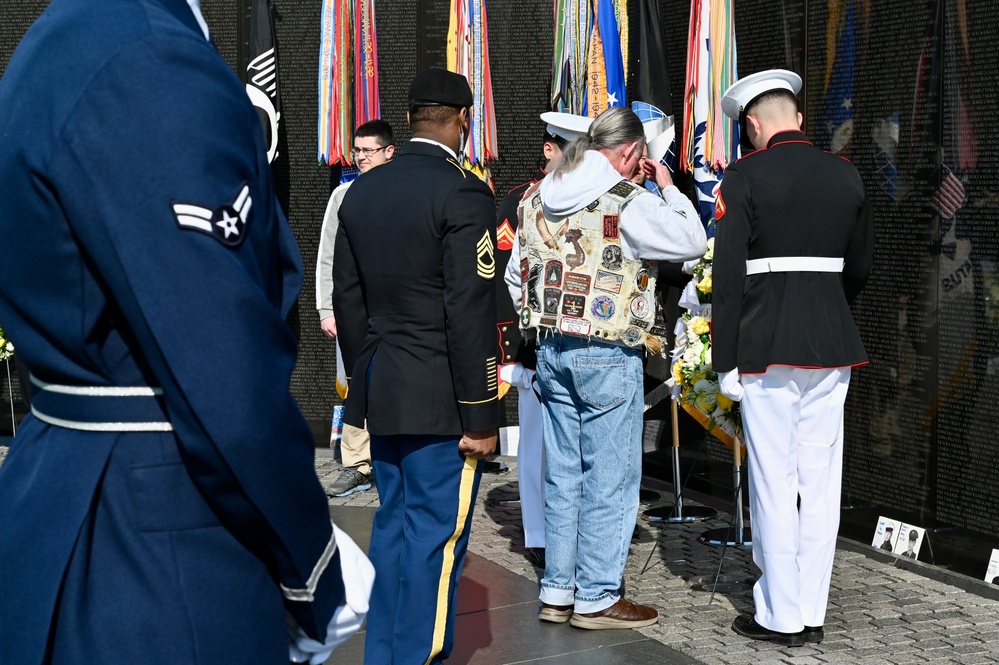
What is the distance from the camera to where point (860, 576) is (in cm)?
584

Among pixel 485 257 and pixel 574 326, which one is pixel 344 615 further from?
pixel 574 326

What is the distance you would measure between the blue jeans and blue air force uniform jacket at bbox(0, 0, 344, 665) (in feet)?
10.7

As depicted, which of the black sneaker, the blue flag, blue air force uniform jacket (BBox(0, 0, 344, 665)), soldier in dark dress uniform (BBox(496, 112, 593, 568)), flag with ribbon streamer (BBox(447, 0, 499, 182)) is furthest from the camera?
flag with ribbon streamer (BBox(447, 0, 499, 182))

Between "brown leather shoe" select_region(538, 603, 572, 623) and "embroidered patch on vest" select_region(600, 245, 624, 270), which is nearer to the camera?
"embroidered patch on vest" select_region(600, 245, 624, 270)

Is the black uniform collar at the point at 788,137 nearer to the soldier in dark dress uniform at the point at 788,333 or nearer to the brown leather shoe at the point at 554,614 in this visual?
the soldier in dark dress uniform at the point at 788,333

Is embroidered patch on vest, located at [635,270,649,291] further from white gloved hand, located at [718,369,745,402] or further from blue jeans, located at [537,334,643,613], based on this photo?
white gloved hand, located at [718,369,745,402]

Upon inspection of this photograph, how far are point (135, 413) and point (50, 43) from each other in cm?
55

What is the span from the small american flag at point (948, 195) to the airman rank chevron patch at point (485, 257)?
8.89ft

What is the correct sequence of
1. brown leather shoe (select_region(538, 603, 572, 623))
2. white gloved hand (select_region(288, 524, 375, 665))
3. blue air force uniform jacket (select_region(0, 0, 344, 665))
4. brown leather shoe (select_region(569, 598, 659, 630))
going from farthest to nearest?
brown leather shoe (select_region(538, 603, 572, 623)), brown leather shoe (select_region(569, 598, 659, 630)), white gloved hand (select_region(288, 524, 375, 665)), blue air force uniform jacket (select_region(0, 0, 344, 665))

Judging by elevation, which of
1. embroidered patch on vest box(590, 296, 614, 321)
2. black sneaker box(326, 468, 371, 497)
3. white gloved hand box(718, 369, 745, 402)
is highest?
embroidered patch on vest box(590, 296, 614, 321)

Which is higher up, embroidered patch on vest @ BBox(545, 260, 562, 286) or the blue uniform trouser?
embroidered patch on vest @ BBox(545, 260, 562, 286)

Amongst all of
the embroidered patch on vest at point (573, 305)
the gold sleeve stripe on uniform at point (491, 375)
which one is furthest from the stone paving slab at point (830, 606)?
the gold sleeve stripe on uniform at point (491, 375)

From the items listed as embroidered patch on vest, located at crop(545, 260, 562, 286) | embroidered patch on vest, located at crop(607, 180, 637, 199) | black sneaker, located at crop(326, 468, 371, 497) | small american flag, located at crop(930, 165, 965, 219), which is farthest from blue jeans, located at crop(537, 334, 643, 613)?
black sneaker, located at crop(326, 468, 371, 497)

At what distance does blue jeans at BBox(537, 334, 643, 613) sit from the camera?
16.5 ft
